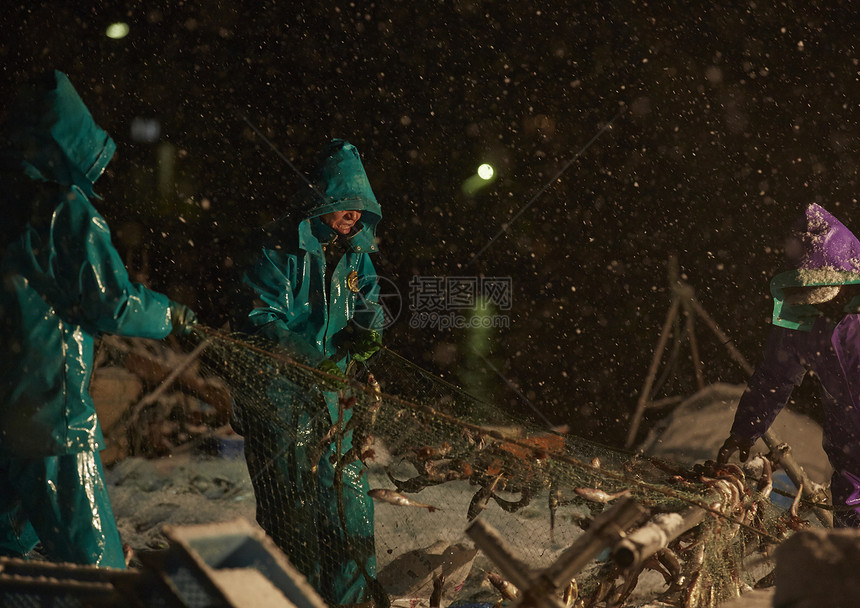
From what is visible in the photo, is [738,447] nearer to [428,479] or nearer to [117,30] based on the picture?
[428,479]

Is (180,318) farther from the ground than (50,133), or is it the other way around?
(50,133)

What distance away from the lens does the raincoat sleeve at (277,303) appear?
3205 millimetres

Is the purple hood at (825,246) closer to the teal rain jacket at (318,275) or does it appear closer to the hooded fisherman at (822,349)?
the hooded fisherman at (822,349)

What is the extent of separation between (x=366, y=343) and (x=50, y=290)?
5.23 ft

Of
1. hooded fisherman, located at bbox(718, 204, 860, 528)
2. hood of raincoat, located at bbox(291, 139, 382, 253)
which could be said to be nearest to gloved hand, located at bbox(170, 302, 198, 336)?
hood of raincoat, located at bbox(291, 139, 382, 253)

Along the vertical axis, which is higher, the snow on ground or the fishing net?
the fishing net

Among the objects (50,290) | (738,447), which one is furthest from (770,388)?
(50,290)

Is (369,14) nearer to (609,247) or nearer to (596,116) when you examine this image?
(596,116)

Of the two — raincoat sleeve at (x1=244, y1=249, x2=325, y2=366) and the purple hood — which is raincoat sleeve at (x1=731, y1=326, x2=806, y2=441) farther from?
raincoat sleeve at (x1=244, y1=249, x2=325, y2=366)

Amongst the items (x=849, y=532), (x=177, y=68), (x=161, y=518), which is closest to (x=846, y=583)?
(x=849, y=532)

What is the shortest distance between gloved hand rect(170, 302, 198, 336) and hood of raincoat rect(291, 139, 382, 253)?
95 cm

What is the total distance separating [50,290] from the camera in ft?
8.09

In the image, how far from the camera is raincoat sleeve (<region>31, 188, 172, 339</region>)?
242cm

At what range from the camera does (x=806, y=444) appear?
7637 mm
